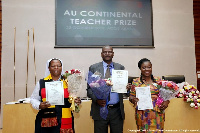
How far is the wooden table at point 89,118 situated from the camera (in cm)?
281

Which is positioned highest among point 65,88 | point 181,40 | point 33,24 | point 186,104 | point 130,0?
point 130,0

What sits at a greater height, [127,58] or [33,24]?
[33,24]

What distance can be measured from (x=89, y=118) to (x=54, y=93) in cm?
120

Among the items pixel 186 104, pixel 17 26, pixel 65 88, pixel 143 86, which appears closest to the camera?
pixel 65 88

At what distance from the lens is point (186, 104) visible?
2.89 metres

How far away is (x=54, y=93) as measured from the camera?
1.86 m

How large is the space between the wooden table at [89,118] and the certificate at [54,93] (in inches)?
42.2

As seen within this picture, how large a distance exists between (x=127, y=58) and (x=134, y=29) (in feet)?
2.40

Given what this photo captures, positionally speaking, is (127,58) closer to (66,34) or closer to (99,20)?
(99,20)

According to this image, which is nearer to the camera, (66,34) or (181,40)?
(66,34)

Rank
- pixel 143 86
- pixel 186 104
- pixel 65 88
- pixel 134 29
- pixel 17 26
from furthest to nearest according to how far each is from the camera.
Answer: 1. pixel 134 29
2. pixel 17 26
3. pixel 186 104
4. pixel 143 86
5. pixel 65 88

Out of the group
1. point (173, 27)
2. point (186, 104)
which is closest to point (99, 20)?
point (173, 27)

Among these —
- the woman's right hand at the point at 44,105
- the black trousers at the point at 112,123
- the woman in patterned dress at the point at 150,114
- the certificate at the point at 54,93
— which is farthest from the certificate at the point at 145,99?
the woman's right hand at the point at 44,105

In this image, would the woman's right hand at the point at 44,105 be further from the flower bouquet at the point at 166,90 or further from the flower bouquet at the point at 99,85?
the flower bouquet at the point at 166,90
